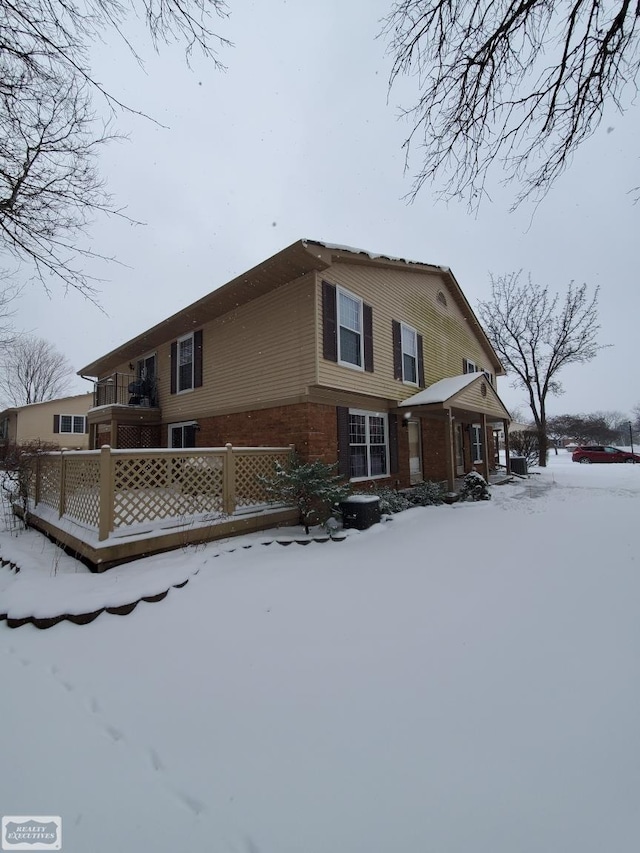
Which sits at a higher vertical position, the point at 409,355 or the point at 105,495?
the point at 409,355

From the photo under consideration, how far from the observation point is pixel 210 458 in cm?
651

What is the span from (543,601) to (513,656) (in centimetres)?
122

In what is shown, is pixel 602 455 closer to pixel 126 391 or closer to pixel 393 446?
pixel 393 446

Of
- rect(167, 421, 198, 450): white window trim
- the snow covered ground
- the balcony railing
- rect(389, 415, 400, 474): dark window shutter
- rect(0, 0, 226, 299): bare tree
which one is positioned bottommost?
the snow covered ground

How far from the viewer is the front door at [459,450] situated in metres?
14.2

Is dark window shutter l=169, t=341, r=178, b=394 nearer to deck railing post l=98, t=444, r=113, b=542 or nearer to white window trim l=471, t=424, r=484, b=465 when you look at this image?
deck railing post l=98, t=444, r=113, b=542

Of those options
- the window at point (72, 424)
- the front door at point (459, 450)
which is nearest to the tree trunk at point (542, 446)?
the front door at point (459, 450)

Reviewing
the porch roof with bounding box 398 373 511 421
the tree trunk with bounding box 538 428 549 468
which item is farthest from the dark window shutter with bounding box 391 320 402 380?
the tree trunk with bounding box 538 428 549 468

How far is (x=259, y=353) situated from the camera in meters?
9.00

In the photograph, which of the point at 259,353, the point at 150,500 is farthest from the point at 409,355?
the point at 150,500

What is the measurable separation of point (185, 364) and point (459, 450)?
35.2 feet

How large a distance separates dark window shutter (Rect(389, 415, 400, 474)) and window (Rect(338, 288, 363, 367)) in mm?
2237

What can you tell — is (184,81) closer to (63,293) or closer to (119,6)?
(119,6)

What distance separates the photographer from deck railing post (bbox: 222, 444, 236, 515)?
6.36 m
